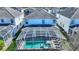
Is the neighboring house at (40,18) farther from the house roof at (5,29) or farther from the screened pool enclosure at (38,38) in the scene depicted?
the house roof at (5,29)

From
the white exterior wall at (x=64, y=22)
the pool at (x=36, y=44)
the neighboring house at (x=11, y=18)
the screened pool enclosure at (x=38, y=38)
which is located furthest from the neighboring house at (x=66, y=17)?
the neighboring house at (x=11, y=18)

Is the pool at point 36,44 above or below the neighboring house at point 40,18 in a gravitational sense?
below

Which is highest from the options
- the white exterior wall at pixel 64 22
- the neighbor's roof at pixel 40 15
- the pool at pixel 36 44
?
the neighbor's roof at pixel 40 15

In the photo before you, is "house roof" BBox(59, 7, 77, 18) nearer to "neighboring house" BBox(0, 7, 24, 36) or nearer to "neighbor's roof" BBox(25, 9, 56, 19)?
"neighbor's roof" BBox(25, 9, 56, 19)

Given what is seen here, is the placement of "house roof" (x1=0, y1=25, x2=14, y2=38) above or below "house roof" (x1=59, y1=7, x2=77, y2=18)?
below

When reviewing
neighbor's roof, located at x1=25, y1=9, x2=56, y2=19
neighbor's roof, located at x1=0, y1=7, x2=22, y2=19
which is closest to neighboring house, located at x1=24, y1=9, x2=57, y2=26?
neighbor's roof, located at x1=25, y1=9, x2=56, y2=19
